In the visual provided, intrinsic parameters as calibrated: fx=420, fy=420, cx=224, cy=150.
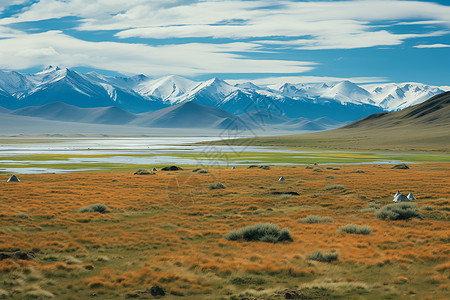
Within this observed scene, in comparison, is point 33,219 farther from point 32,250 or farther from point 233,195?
point 233,195

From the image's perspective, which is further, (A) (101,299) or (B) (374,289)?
(B) (374,289)

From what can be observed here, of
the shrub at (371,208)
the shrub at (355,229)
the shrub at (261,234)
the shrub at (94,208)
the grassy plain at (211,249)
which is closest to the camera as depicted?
the grassy plain at (211,249)

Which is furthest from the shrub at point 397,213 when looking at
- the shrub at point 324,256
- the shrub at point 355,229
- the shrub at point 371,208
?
the shrub at point 324,256

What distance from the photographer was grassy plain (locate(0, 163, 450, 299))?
527 inches

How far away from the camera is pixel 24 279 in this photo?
550 inches

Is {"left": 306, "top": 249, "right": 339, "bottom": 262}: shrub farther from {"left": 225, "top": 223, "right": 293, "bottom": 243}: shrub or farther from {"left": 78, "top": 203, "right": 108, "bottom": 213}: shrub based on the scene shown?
{"left": 78, "top": 203, "right": 108, "bottom": 213}: shrub

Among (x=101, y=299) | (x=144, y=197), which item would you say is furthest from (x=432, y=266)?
(x=144, y=197)

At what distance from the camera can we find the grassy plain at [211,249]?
1338 centimetres

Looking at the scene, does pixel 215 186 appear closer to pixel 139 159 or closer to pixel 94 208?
pixel 94 208

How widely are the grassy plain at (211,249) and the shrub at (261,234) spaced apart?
0.62 metres

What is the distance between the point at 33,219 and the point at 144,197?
11.3 meters

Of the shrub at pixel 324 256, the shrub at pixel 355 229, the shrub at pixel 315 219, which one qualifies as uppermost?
the shrub at pixel 324 256

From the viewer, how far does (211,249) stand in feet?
60.1

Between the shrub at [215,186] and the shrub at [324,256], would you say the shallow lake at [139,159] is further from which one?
the shrub at [324,256]
